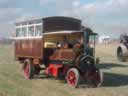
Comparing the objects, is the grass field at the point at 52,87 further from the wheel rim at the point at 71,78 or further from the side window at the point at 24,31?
the side window at the point at 24,31

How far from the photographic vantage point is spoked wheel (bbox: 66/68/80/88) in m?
15.4

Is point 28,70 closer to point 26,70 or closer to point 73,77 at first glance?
point 26,70

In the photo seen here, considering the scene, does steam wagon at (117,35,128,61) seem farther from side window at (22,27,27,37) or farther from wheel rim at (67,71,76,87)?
wheel rim at (67,71,76,87)

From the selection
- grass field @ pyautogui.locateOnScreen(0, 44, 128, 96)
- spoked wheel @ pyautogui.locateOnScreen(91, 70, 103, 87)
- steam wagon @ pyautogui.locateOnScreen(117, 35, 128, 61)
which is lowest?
grass field @ pyautogui.locateOnScreen(0, 44, 128, 96)

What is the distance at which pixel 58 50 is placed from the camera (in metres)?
17.1

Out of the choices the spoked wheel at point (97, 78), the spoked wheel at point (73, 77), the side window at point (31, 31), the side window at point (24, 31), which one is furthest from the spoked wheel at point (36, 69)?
the spoked wheel at point (97, 78)

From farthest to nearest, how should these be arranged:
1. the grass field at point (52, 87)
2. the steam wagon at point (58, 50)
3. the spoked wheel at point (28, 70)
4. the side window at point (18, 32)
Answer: the side window at point (18, 32) < the spoked wheel at point (28, 70) < the steam wagon at point (58, 50) < the grass field at point (52, 87)

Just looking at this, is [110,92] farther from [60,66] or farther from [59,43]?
[59,43]

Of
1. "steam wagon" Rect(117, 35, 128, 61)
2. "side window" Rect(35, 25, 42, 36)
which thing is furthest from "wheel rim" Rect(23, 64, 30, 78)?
"steam wagon" Rect(117, 35, 128, 61)

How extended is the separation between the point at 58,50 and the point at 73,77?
1837 mm

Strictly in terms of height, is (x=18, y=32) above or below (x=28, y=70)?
above

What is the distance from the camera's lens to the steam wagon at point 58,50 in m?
16.0

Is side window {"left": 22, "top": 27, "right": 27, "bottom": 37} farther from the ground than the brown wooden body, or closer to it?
farther from the ground

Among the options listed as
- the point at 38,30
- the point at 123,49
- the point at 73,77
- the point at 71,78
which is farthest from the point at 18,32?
the point at 123,49
